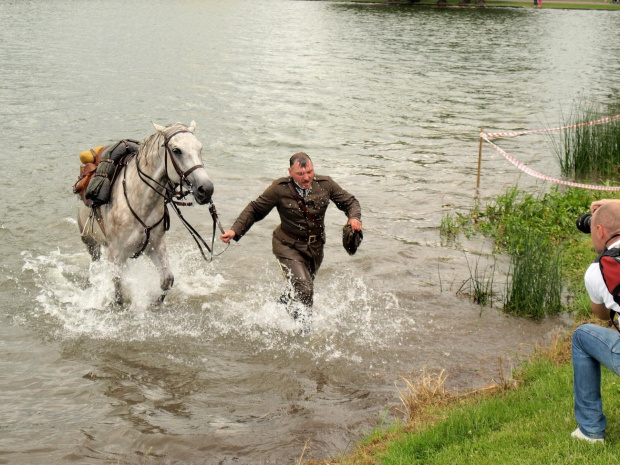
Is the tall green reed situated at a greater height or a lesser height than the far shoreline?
lesser

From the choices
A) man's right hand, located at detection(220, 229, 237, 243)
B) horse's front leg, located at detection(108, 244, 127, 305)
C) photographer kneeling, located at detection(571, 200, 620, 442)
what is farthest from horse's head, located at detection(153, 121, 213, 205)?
photographer kneeling, located at detection(571, 200, 620, 442)

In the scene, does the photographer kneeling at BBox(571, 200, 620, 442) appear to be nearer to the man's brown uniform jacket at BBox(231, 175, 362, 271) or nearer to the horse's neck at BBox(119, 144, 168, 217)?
the man's brown uniform jacket at BBox(231, 175, 362, 271)

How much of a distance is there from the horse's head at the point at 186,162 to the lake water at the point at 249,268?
2.02 m

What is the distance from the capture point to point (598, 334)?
15.8 ft

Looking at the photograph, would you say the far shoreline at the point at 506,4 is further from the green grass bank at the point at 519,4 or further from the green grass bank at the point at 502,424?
the green grass bank at the point at 502,424

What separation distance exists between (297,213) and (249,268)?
3.46 meters

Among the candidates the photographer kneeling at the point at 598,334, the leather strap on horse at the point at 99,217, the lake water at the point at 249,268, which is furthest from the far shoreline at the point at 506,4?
the photographer kneeling at the point at 598,334

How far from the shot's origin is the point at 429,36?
4400cm

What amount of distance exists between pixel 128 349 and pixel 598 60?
32607 millimetres

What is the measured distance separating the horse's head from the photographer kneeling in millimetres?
3524

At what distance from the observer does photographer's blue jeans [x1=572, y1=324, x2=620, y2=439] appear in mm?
4773

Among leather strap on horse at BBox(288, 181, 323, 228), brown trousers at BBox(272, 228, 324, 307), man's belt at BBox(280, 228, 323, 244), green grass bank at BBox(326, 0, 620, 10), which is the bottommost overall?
brown trousers at BBox(272, 228, 324, 307)

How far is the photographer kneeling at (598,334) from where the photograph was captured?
4.39 m

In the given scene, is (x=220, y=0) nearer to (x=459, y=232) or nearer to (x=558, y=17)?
(x=558, y=17)
